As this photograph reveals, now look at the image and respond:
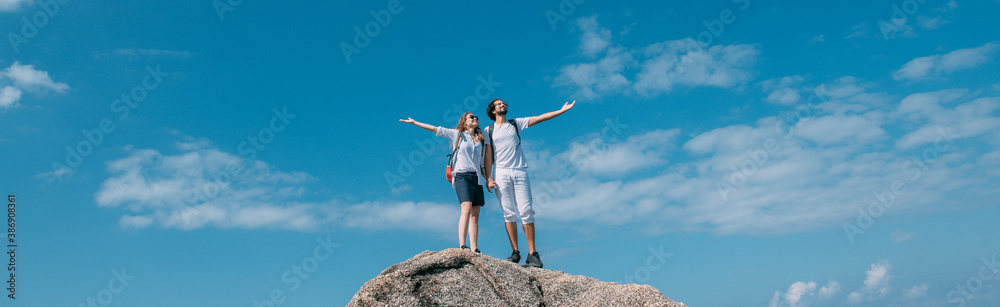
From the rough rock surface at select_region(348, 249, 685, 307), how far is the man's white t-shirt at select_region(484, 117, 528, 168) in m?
2.03

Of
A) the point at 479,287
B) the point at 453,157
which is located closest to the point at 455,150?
the point at 453,157

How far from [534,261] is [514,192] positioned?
121 centimetres

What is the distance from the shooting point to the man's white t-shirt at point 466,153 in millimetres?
10477

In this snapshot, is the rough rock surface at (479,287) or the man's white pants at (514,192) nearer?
the rough rock surface at (479,287)

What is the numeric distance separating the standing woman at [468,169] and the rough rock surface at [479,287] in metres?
1.37

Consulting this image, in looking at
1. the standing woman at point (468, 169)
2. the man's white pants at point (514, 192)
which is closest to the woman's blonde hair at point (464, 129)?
the standing woman at point (468, 169)

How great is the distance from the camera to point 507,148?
1050 cm

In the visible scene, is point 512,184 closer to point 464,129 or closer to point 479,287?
point 464,129

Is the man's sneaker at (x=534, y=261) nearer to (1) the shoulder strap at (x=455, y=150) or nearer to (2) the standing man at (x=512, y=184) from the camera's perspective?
(2) the standing man at (x=512, y=184)

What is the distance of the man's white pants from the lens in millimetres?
10492

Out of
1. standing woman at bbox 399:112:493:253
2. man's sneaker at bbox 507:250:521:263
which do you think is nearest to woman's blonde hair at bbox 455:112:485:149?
standing woman at bbox 399:112:493:253

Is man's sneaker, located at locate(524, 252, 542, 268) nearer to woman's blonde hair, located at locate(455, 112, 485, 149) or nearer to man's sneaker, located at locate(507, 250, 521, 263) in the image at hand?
man's sneaker, located at locate(507, 250, 521, 263)

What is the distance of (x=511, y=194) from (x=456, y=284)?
112 inches

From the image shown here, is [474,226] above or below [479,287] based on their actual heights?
above
